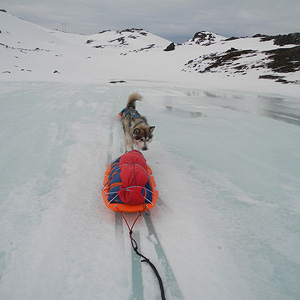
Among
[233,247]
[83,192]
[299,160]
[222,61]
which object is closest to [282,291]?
[233,247]

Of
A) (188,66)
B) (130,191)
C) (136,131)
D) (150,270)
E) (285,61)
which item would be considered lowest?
(150,270)

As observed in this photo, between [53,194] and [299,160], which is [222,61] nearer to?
[299,160]

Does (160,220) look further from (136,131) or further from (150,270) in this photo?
(136,131)

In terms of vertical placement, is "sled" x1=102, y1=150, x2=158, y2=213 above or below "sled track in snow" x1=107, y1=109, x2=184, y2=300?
above

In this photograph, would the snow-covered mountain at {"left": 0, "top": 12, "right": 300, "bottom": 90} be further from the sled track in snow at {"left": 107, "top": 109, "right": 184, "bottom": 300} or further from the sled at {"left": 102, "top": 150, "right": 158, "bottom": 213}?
the sled track in snow at {"left": 107, "top": 109, "right": 184, "bottom": 300}

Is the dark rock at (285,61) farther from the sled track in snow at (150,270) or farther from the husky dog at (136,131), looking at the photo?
the sled track in snow at (150,270)

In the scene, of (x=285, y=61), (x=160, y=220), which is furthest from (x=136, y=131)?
(x=285, y=61)

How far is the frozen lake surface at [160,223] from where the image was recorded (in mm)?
1967

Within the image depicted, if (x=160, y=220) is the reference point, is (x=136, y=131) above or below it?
above

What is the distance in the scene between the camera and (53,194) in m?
3.08

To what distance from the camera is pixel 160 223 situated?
268 cm

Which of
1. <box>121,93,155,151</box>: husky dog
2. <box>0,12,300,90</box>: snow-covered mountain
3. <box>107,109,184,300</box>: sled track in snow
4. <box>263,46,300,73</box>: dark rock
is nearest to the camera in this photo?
<box>107,109,184,300</box>: sled track in snow

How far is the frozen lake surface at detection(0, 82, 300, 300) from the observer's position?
6.45ft

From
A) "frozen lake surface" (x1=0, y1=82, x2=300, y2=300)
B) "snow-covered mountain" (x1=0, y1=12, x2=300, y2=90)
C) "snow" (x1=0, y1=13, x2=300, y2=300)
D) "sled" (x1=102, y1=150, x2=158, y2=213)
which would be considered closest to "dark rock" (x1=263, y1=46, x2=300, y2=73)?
"snow-covered mountain" (x1=0, y1=12, x2=300, y2=90)
